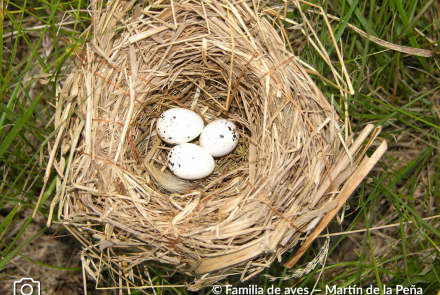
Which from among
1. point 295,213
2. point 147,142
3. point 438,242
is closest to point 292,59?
point 295,213

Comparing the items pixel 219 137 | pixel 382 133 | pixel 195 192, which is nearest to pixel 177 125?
pixel 219 137

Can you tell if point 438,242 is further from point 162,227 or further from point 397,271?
point 162,227

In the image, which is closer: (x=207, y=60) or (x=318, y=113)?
(x=318, y=113)

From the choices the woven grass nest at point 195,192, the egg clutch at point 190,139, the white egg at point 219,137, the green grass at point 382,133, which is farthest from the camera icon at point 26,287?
the white egg at point 219,137

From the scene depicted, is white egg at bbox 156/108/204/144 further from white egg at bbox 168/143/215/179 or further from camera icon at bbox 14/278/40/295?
camera icon at bbox 14/278/40/295

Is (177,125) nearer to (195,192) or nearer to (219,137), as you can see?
(219,137)

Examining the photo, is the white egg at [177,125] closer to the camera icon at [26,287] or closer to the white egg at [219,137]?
the white egg at [219,137]

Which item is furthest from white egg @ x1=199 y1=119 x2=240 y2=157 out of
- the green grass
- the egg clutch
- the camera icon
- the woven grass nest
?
the camera icon
